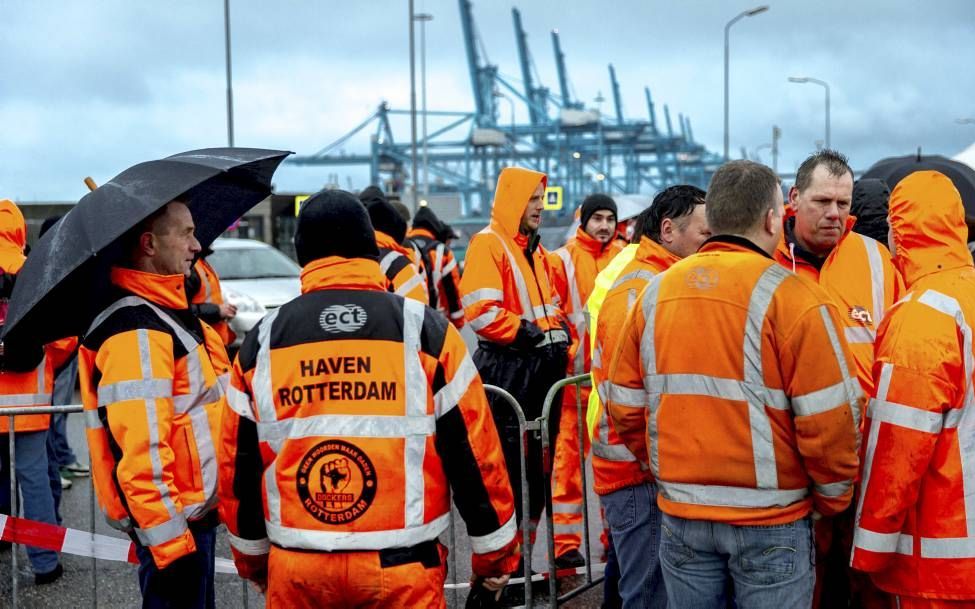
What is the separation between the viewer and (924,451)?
300cm

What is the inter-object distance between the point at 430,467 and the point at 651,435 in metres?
0.71

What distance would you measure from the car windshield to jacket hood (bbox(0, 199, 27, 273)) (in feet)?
30.1

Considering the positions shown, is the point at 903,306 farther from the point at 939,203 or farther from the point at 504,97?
the point at 504,97

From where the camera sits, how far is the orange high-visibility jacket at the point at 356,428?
9.05ft

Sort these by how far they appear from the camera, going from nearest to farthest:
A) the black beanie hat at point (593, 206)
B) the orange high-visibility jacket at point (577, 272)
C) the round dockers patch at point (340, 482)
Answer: the round dockers patch at point (340, 482) < the orange high-visibility jacket at point (577, 272) < the black beanie hat at point (593, 206)

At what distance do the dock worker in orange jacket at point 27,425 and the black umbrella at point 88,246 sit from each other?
6.55ft

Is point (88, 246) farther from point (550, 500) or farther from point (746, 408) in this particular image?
point (550, 500)

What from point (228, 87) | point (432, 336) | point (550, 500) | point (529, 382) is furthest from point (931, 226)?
point (228, 87)

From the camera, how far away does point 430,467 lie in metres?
2.86

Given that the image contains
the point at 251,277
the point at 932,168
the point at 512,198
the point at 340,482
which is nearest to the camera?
the point at 340,482

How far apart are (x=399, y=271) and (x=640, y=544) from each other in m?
3.18

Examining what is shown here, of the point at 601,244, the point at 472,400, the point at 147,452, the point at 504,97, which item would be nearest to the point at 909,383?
the point at 472,400

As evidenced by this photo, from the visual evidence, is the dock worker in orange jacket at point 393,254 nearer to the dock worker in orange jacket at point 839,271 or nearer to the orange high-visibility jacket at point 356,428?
the dock worker in orange jacket at point 839,271

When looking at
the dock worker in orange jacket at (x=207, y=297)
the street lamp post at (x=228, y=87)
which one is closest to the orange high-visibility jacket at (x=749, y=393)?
the dock worker in orange jacket at (x=207, y=297)
